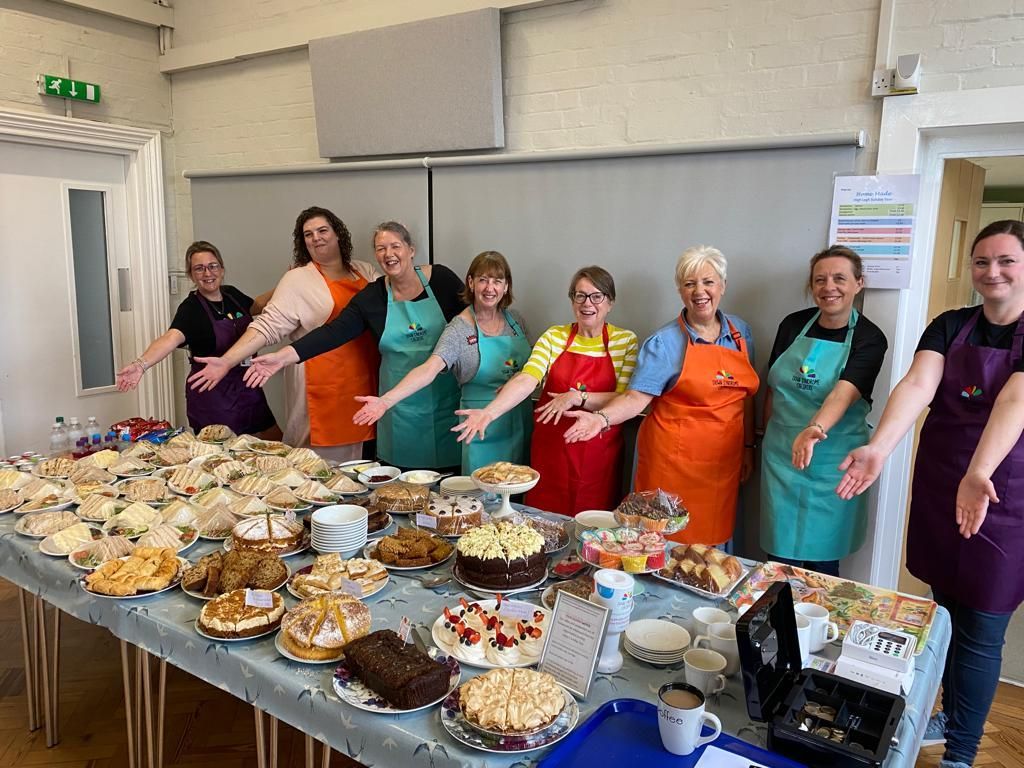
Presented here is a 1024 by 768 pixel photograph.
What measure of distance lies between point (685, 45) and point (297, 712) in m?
2.84

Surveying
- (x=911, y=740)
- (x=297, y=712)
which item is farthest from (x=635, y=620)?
(x=297, y=712)

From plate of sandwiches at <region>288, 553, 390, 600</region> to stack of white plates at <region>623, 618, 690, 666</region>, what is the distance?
636 millimetres

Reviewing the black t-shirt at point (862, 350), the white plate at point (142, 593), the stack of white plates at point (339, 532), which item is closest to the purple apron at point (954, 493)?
the black t-shirt at point (862, 350)

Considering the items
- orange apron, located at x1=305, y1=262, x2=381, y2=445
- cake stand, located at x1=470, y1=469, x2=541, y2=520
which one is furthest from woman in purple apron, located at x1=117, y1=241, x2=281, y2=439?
cake stand, located at x1=470, y1=469, x2=541, y2=520

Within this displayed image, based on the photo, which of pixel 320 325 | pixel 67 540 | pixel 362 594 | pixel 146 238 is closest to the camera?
pixel 362 594

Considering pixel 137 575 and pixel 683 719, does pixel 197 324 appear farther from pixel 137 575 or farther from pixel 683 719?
pixel 683 719

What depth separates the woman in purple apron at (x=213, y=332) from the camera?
3588mm

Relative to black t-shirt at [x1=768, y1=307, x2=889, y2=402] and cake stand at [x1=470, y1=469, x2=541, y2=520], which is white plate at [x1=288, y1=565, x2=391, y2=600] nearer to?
cake stand at [x1=470, y1=469, x2=541, y2=520]

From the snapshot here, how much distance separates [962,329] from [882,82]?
1.08 metres

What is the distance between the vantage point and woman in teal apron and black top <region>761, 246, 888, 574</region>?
243 centimetres

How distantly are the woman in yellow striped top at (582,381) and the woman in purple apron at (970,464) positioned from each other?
103 cm

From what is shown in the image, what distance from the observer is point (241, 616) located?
5.38 feet

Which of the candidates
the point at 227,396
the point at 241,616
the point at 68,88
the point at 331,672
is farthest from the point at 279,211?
the point at 331,672

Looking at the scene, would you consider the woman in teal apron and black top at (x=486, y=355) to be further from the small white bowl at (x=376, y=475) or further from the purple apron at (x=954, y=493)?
the purple apron at (x=954, y=493)
